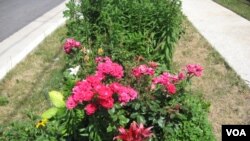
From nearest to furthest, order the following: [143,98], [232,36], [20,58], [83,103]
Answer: [83,103], [143,98], [20,58], [232,36]

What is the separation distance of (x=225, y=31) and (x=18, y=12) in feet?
22.1

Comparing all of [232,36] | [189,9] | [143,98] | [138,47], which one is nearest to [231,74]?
[138,47]

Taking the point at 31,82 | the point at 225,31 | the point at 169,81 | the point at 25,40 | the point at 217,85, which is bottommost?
the point at 217,85

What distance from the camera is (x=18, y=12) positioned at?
12141 mm

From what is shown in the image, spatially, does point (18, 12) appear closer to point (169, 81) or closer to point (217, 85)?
point (217, 85)

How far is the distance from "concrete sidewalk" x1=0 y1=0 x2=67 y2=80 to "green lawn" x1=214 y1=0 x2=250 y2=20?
4820 millimetres

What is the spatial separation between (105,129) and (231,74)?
3.57 meters

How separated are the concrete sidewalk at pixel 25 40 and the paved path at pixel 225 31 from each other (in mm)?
3567

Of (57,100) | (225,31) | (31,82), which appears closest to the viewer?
(57,100)

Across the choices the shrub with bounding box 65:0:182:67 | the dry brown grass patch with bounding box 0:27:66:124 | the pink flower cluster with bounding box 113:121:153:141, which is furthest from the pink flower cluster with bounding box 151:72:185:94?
the dry brown grass patch with bounding box 0:27:66:124

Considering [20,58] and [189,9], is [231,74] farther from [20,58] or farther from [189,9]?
[189,9]

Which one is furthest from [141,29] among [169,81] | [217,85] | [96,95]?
[96,95]

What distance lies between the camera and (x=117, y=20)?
5297mm

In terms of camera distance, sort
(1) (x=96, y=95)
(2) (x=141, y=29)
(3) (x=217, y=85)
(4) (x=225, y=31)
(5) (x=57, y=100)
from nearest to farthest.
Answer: (1) (x=96, y=95) < (5) (x=57, y=100) < (2) (x=141, y=29) < (3) (x=217, y=85) < (4) (x=225, y=31)
